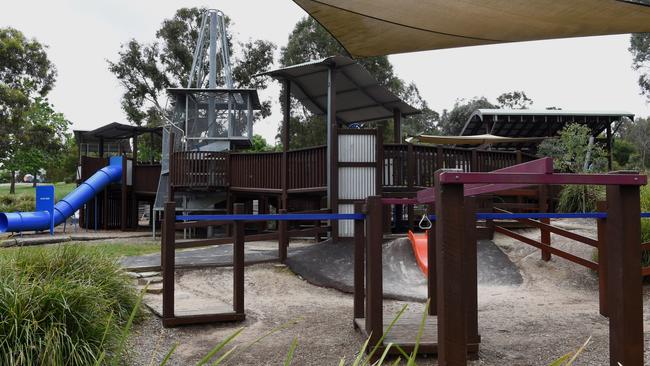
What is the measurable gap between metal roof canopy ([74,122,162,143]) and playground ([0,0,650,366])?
4250 millimetres

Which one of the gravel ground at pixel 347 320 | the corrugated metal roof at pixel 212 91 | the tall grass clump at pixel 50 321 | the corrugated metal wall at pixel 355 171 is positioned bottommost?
the gravel ground at pixel 347 320

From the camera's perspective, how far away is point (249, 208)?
1869 centimetres

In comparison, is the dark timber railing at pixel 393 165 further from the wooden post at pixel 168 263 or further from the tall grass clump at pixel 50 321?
the tall grass clump at pixel 50 321

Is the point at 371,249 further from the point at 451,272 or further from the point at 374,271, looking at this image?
the point at 451,272

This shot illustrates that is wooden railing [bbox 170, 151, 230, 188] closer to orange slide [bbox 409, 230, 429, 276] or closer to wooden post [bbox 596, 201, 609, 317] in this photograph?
orange slide [bbox 409, 230, 429, 276]

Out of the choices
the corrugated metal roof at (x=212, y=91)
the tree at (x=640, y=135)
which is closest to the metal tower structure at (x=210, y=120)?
the corrugated metal roof at (x=212, y=91)

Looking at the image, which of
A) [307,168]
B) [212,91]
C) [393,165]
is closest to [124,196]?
[212,91]

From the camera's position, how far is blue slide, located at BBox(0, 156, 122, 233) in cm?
1577

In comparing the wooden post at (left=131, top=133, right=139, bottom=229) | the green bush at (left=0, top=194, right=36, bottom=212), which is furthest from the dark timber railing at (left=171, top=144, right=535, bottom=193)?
the green bush at (left=0, top=194, right=36, bottom=212)

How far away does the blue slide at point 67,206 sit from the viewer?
15.8 meters

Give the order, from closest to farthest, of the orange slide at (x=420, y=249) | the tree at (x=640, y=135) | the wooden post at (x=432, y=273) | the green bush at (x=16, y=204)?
the wooden post at (x=432, y=273) → the orange slide at (x=420, y=249) → the green bush at (x=16, y=204) → the tree at (x=640, y=135)

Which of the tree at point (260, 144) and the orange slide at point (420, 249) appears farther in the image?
the tree at point (260, 144)

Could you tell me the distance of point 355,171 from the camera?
35.2ft

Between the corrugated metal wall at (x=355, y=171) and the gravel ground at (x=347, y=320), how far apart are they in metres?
2.30
